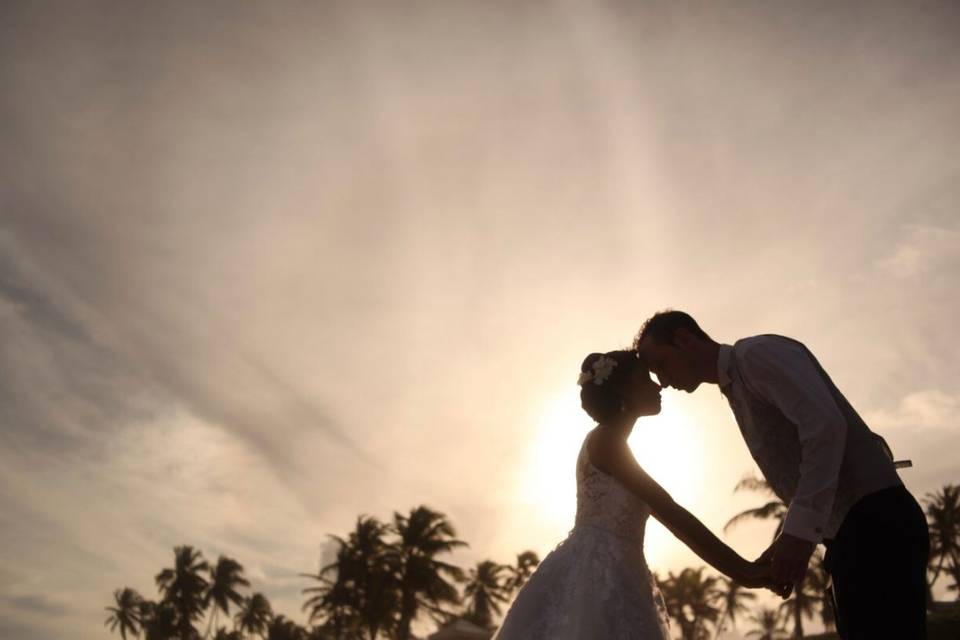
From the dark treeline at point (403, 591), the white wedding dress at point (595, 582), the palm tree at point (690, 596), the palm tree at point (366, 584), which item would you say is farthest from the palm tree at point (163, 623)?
the white wedding dress at point (595, 582)

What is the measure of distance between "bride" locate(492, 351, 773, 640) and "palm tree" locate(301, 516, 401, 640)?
43.5 meters

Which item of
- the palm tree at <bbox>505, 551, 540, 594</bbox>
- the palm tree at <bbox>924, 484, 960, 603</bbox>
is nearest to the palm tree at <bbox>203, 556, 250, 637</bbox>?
the palm tree at <bbox>505, 551, 540, 594</bbox>

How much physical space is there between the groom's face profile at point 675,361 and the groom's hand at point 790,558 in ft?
2.96

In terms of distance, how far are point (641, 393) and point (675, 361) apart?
39 centimetres

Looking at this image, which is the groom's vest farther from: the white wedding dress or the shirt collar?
the white wedding dress

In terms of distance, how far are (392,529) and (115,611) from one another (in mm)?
60128

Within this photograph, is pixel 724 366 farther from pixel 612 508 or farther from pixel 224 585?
pixel 224 585

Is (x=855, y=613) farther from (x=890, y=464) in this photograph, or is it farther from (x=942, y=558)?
(x=942, y=558)

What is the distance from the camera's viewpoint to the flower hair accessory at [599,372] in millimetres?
3889

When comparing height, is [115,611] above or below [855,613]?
above

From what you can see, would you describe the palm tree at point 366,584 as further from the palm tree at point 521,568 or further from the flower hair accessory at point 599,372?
the flower hair accessory at point 599,372

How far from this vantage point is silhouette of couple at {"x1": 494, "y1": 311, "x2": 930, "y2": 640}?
110 inches

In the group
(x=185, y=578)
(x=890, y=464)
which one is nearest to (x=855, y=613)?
(x=890, y=464)

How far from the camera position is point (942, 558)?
180 feet
